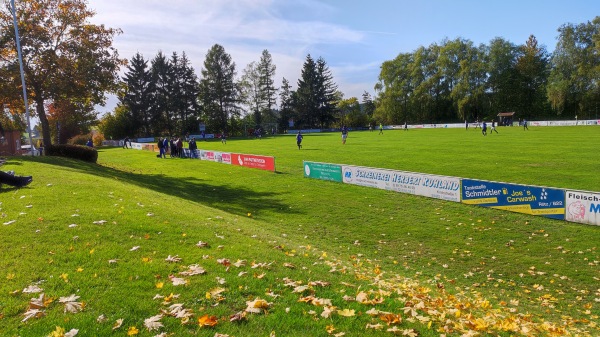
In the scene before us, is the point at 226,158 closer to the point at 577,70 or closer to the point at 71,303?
the point at 71,303

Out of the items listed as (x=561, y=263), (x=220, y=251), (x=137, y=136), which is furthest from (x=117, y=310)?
(x=137, y=136)

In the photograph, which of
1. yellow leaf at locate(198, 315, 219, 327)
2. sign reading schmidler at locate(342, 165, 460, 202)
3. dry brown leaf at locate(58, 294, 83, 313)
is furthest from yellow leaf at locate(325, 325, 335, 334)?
sign reading schmidler at locate(342, 165, 460, 202)

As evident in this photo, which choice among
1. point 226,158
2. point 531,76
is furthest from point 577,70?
point 226,158

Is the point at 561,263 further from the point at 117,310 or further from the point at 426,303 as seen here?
the point at 117,310

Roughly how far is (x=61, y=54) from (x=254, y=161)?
50.4 feet

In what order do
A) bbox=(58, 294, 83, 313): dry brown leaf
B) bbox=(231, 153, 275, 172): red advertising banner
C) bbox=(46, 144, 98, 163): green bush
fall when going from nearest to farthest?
bbox=(58, 294, 83, 313): dry brown leaf
bbox=(231, 153, 275, 172): red advertising banner
bbox=(46, 144, 98, 163): green bush

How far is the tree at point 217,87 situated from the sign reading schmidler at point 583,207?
80.9 metres

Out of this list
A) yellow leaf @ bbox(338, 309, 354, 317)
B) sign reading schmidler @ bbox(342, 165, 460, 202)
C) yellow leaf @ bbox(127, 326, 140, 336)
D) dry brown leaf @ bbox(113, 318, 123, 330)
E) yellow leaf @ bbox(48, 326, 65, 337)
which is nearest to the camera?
yellow leaf @ bbox(48, 326, 65, 337)

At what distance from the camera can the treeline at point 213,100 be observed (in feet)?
263

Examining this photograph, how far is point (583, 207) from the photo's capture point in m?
12.1

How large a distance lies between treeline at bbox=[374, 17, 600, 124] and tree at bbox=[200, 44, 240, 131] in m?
38.5

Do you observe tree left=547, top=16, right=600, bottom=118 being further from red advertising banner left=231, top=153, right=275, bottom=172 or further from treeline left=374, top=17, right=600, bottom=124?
red advertising banner left=231, top=153, right=275, bottom=172

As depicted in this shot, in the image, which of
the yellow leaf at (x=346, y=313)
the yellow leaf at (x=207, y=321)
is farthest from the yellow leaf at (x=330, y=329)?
the yellow leaf at (x=207, y=321)

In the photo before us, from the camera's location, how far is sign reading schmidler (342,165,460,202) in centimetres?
1602
